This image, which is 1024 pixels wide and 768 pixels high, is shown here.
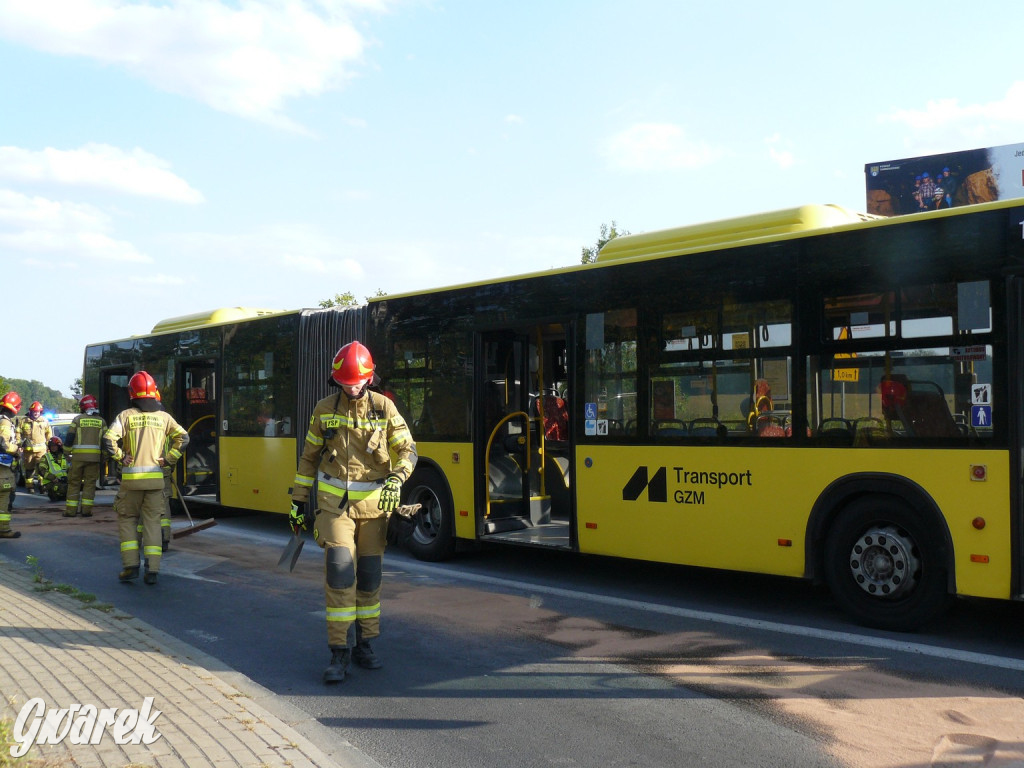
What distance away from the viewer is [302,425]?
12.7 metres

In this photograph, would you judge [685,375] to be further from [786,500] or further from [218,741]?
[218,741]

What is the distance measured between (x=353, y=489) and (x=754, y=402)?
11.3 ft

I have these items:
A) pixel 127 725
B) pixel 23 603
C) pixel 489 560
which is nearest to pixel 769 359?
pixel 489 560

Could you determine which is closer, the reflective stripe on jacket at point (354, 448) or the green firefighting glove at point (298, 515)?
the reflective stripe on jacket at point (354, 448)

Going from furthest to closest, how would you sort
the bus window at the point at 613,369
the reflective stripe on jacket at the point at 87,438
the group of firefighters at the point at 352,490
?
the reflective stripe on jacket at the point at 87,438 → the bus window at the point at 613,369 → the group of firefighters at the point at 352,490

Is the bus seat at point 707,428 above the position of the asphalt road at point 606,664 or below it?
above

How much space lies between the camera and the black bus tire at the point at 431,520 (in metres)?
10.4

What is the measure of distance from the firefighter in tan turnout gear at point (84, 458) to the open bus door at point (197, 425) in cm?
138

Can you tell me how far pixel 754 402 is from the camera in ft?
24.9

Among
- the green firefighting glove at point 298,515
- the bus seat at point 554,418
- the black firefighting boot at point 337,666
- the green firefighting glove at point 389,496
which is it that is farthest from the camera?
the bus seat at point 554,418

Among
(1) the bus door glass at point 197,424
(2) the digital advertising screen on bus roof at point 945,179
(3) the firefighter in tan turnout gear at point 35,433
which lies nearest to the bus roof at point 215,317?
(1) the bus door glass at point 197,424

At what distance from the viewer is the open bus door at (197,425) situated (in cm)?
1536

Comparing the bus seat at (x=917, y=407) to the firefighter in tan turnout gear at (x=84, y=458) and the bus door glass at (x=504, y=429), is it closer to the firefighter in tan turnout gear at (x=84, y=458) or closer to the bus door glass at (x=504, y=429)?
the bus door glass at (x=504, y=429)

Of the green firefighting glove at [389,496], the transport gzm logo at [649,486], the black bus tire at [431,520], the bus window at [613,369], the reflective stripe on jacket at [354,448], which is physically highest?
the bus window at [613,369]
